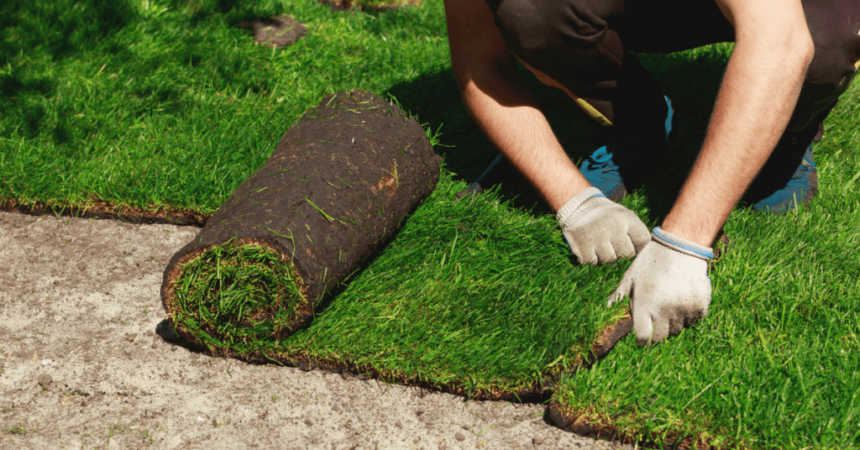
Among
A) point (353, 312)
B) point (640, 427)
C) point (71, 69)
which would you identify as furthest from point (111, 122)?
point (640, 427)

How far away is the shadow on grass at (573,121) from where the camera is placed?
282cm

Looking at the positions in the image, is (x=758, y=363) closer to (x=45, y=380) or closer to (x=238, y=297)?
(x=238, y=297)

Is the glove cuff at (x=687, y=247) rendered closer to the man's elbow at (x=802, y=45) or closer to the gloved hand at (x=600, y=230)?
the gloved hand at (x=600, y=230)

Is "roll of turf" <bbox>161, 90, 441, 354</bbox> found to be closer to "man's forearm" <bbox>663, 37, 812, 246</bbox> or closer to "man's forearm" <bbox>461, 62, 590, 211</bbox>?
"man's forearm" <bbox>461, 62, 590, 211</bbox>

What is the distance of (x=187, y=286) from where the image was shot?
6.54 feet

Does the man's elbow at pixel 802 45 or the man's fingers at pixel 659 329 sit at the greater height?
the man's elbow at pixel 802 45

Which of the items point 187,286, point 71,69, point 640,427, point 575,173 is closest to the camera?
point 640,427

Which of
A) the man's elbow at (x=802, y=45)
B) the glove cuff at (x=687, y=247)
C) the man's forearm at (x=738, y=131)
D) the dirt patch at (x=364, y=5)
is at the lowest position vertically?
the dirt patch at (x=364, y=5)

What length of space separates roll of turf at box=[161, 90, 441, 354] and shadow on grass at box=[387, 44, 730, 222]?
703 mm

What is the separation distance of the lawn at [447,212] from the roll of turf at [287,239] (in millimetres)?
153


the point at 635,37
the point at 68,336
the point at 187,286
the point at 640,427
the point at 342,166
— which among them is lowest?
the point at 68,336

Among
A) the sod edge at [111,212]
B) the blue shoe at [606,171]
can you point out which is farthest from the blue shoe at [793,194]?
the sod edge at [111,212]

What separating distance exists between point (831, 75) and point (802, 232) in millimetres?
664

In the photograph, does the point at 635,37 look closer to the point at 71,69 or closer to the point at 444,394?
the point at 444,394
